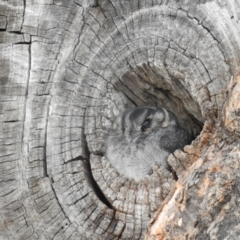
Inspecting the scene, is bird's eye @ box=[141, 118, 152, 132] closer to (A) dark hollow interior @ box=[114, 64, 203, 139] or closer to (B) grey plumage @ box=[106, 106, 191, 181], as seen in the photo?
(B) grey plumage @ box=[106, 106, 191, 181]

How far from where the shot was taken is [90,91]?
230 centimetres

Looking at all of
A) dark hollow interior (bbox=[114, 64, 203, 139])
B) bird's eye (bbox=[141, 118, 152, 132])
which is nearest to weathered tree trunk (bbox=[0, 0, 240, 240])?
dark hollow interior (bbox=[114, 64, 203, 139])

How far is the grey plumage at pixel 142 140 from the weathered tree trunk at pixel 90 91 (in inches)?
3.2

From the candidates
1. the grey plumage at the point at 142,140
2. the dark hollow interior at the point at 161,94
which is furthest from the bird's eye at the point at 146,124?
the dark hollow interior at the point at 161,94

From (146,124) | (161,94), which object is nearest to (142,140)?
(146,124)

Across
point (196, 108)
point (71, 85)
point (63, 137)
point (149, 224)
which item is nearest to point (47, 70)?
point (71, 85)

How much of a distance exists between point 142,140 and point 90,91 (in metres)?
0.35

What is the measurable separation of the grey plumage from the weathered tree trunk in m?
0.08

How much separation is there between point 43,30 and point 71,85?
0.29 m

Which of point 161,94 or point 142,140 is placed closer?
point 142,140

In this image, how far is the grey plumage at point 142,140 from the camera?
7.54 ft

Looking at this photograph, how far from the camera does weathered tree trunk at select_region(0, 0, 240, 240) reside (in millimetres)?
2104

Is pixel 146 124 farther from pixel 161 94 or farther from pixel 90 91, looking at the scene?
pixel 90 91

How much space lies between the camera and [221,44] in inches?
82.3
